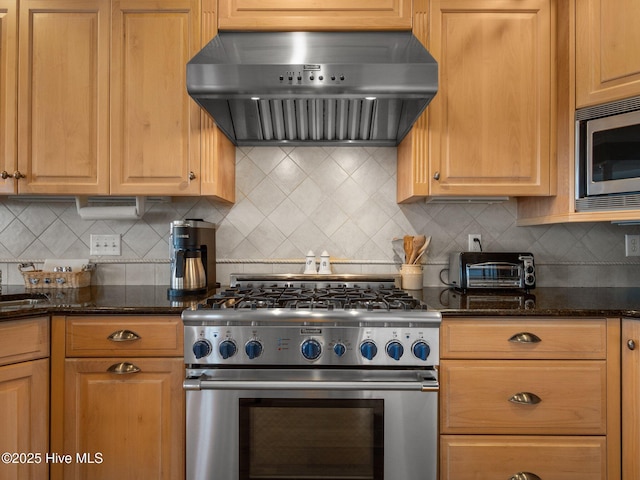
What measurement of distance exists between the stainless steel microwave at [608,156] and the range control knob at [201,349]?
160 cm

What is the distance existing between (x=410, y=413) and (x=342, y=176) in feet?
4.02

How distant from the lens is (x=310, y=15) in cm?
187

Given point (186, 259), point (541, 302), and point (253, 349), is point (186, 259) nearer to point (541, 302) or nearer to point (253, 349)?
point (253, 349)

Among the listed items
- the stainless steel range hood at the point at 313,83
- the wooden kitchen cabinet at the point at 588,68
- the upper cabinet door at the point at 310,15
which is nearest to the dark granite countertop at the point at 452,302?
the wooden kitchen cabinet at the point at 588,68

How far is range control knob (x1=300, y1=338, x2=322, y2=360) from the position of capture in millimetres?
1512

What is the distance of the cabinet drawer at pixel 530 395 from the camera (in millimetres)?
1542

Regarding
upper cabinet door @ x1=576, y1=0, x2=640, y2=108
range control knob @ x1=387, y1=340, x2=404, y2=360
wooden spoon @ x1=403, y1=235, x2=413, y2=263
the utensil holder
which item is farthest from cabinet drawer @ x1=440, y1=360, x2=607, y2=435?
upper cabinet door @ x1=576, y1=0, x2=640, y2=108

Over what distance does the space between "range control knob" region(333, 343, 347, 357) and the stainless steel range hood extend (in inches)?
37.1

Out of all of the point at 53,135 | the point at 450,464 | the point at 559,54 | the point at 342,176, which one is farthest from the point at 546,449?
the point at 53,135

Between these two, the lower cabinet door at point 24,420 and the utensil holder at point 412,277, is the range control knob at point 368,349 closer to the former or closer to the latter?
the utensil holder at point 412,277

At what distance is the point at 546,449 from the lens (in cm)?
154

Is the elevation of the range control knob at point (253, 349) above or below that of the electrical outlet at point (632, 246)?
below

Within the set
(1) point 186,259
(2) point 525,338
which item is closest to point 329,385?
(2) point 525,338

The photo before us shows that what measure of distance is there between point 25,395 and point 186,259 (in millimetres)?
758
